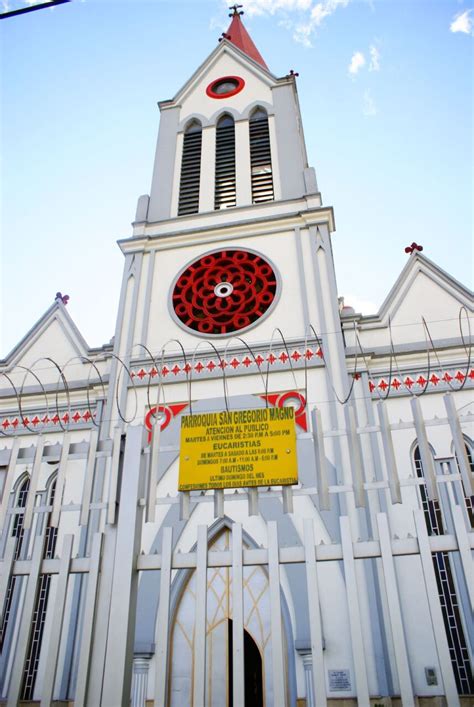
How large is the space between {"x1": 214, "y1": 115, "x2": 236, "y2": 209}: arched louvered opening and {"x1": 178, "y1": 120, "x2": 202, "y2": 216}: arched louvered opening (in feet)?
1.81

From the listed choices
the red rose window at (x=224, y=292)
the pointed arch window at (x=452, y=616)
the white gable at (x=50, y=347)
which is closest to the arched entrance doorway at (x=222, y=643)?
the pointed arch window at (x=452, y=616)

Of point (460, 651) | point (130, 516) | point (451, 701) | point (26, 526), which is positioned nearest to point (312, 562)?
point (451, 701)

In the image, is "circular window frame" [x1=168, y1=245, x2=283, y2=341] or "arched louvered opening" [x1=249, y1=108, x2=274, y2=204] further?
"arched louvered opening" [x1=249, y1=108, x2=274, y2=204]

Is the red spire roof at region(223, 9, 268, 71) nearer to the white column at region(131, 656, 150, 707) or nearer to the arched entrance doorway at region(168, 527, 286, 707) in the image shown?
the arched entrance doorway at region(168, 527, 286, 707)

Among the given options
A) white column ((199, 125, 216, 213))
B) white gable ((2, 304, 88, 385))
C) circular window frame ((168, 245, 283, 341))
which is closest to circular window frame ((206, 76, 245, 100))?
white column ((199, 125, 216, 213))

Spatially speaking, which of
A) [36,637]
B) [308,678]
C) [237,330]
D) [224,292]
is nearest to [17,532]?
[36,637]

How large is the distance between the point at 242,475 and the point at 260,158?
1195cm

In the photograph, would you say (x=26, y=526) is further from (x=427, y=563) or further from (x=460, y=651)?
(x=460, y=651)

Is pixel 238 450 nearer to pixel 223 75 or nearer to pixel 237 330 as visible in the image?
pixel 237 330

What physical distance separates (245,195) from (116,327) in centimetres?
488

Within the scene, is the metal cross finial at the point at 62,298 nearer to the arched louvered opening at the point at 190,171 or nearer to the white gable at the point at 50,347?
the white gable at the point at 50,347

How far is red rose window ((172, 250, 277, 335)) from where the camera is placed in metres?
11.8

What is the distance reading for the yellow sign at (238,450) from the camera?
16.4 ft

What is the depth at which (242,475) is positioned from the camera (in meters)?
5.02
